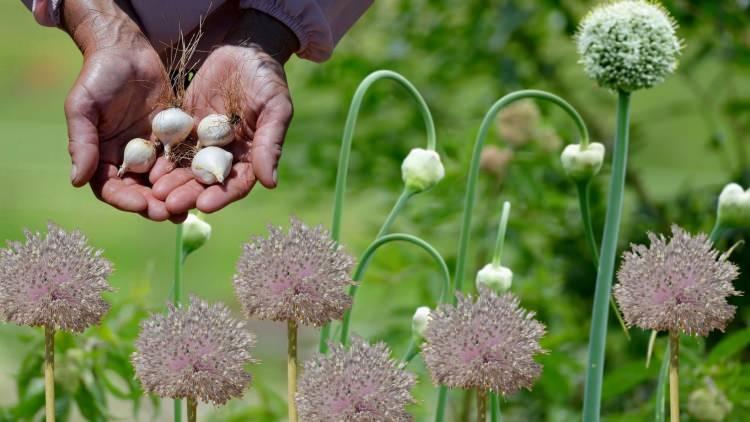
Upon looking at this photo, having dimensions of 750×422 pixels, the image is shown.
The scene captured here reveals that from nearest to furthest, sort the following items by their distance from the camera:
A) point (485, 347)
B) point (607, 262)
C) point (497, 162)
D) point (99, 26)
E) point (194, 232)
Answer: point (485, 347)
point (607, 262)
point (194, 232)
point (99, 26)
point (497, 162)

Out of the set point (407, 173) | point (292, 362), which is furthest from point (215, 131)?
point (292, 362)

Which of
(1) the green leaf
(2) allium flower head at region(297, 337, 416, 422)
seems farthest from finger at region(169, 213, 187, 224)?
(1) the green leaf

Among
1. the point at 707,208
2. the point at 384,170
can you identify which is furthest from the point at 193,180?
the point at 707,208

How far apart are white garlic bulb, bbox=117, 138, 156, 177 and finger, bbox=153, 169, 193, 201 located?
0.02 m

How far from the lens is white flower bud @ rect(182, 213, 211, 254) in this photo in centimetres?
87

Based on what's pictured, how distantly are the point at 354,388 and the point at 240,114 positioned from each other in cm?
34

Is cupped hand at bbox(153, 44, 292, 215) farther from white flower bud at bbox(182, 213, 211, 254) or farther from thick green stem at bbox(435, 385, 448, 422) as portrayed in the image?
thick green stem at bbox(435, 385, 448, 422)

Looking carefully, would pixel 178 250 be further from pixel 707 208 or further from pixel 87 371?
pixel 707 208

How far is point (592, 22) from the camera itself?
0.79 m

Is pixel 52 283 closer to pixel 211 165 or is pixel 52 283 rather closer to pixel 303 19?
pixel 211 165

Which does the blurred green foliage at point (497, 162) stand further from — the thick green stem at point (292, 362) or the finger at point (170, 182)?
the thick green stem at point (292, 362)

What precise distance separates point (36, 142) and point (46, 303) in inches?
273

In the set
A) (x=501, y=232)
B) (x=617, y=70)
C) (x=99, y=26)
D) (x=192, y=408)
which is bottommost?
(x=192, y=408)

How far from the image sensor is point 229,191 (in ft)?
2.81
